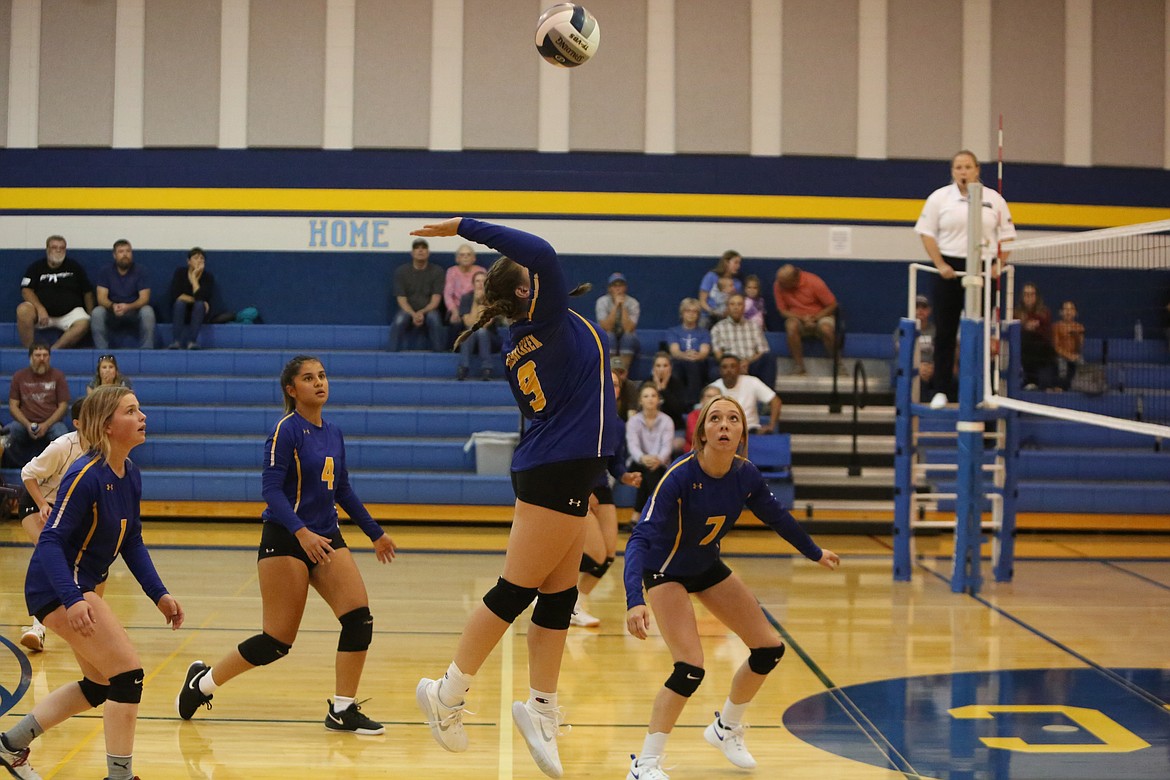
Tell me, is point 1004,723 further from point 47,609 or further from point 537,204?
point 537,204

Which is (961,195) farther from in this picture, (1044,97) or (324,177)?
(324,177)

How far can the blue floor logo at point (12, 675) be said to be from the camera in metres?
5.95

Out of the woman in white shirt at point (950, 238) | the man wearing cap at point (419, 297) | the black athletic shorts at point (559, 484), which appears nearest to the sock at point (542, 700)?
the black athletic shorts at point (559, 484)

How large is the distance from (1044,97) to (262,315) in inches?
398

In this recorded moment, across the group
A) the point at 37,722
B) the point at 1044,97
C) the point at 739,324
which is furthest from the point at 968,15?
the point at 37,722

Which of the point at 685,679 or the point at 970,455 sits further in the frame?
the point at 970,455

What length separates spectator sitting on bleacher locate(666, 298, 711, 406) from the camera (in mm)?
13258

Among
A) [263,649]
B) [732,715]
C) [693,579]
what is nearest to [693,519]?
[693,579]

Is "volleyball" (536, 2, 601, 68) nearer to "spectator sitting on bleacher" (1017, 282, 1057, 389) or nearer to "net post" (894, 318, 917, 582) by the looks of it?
"net post" (894, 318, 917, 582)

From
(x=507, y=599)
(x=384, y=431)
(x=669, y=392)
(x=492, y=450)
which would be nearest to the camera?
(x=507, y=599)

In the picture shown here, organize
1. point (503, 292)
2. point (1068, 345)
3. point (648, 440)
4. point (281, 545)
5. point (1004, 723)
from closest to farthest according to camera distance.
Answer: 1. point (503, 292)
2. point (281, 545)
3. point (1004, 723)
4. point (1068, 345)
5. point (648, 440)

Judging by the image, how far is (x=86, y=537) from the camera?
14.8 feet

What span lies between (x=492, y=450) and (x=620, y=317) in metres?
2.20

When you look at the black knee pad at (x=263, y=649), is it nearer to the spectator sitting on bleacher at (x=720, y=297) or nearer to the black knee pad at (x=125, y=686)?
the black knee pad at (x=125, y=686)
